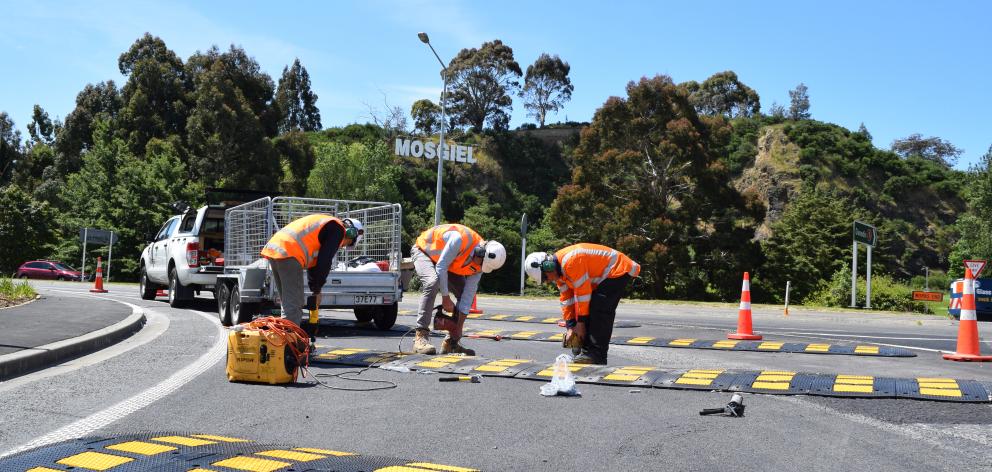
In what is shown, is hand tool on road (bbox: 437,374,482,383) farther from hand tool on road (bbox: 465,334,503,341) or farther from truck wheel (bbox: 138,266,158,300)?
truck wheel (bbox: 138,266,158,300)

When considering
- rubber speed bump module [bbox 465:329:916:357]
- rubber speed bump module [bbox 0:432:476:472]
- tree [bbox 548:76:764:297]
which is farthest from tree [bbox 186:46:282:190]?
rubber speed bump module [bbox 0:432:476:472]

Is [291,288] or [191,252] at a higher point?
[191,252]

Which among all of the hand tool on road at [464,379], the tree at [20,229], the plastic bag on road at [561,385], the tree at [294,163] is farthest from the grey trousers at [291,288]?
the tree at [294,163]

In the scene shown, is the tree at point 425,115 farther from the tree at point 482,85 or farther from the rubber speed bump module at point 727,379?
the rubber speed bump module at point 727,379

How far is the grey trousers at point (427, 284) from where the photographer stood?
9.53 m

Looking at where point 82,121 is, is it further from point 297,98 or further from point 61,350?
point 61,350

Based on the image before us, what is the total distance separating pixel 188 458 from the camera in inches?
174

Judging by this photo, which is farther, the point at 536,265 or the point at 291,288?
the point at 291,288

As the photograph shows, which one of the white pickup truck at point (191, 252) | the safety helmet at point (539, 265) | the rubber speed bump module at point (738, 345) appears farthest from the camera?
the white pickup truck at point (191, 252)

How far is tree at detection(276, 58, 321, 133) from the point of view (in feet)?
290

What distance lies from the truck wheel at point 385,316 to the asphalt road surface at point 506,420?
400cm

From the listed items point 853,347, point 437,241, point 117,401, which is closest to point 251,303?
point 437,241

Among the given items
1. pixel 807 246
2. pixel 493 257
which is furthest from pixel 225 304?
pixel 807 246

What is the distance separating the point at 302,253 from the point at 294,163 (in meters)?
56.1
